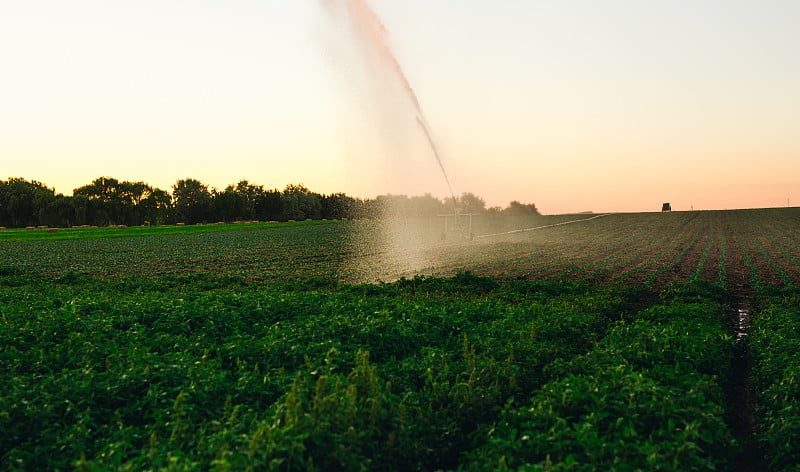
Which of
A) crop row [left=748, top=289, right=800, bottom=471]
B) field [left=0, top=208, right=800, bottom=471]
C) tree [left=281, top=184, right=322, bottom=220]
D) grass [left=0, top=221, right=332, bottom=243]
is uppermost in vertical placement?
tree [left=281, top=184, right=322, bottom=220]

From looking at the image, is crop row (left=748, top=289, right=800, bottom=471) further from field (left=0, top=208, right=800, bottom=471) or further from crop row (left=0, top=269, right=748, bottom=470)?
crop row (left=0, top=269, right=748, bottom=470)

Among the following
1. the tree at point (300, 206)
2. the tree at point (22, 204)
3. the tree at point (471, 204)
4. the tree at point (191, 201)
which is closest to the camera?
the tree at point (471, 204)

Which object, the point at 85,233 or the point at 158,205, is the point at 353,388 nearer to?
the point at 85,233

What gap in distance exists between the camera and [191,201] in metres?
142

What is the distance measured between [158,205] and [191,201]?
35.6ft

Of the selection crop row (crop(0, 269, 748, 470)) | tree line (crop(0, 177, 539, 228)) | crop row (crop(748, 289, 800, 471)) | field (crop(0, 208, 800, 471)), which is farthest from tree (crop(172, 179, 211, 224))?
crop row (crop(748, 289, 800, 471))

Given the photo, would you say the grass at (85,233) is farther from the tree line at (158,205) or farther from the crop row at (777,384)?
the crop row at (777,384)

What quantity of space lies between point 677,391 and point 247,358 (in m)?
7.66

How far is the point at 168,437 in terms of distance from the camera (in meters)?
6.96

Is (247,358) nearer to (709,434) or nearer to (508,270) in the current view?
(709,434)

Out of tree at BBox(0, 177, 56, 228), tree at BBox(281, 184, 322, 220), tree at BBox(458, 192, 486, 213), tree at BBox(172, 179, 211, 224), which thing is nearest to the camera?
tree at BBox(458, 192, 486, 213)

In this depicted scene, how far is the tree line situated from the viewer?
12525cm

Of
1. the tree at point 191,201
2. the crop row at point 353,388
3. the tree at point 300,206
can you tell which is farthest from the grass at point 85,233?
the crop row at point 353,388

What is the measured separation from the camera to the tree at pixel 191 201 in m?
136
